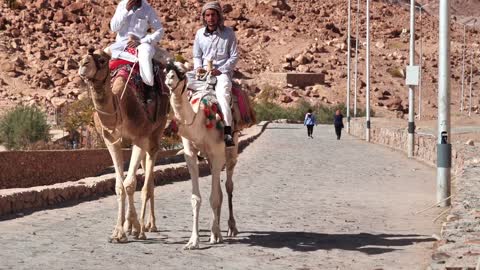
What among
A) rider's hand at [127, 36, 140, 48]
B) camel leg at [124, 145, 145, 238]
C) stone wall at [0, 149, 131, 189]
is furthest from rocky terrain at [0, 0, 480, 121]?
camel leg at [124, 145, 145, 238]

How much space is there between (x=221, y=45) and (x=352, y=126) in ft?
153

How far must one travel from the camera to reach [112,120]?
12.2m

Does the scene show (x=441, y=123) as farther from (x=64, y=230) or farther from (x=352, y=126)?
(x=352, y=126)

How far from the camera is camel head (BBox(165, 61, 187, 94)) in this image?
37.9 ft

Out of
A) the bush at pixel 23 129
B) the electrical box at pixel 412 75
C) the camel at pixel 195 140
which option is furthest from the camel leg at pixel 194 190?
the bush at pixel 23 129

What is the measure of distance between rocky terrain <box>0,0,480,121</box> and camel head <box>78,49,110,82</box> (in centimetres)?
6649

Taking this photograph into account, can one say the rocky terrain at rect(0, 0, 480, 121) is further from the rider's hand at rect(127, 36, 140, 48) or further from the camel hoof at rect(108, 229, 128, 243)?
the camel hoof at rect(108, 229, 128, 243)

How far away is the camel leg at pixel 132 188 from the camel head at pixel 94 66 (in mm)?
1119

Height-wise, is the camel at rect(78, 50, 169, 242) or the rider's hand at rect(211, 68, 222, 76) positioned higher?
the rider's hand at rect(211, 68, 222, 76)

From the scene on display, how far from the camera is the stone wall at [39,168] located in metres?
26.4

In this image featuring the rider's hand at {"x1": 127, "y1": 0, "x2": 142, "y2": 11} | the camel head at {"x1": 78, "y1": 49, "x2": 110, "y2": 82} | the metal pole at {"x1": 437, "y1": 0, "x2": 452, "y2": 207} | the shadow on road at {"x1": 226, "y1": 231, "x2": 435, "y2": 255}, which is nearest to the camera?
the camel head at {"x1": 78, "y1": 49, "x2": 110, "y2": 82}

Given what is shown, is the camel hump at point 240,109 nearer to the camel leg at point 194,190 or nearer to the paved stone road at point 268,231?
the camel leg at point 194,190

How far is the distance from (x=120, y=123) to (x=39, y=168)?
594 inches

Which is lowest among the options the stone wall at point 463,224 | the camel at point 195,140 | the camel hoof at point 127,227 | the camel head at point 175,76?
the camel hoof at point 127,227
